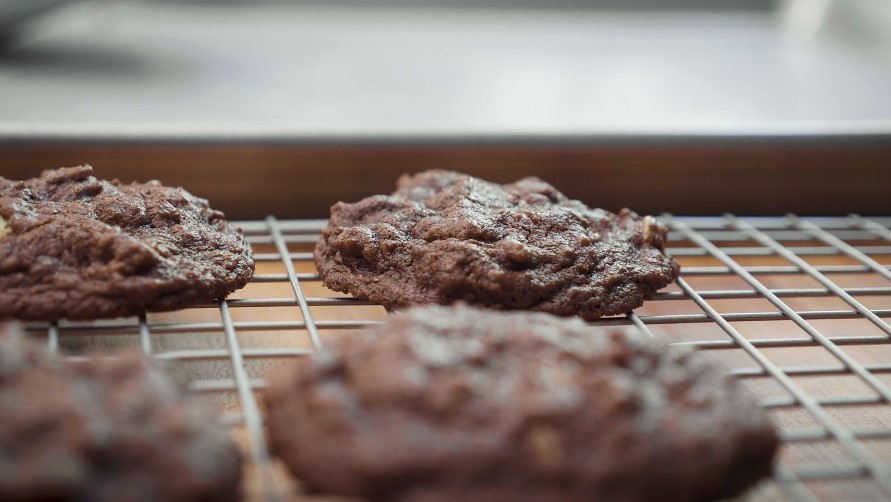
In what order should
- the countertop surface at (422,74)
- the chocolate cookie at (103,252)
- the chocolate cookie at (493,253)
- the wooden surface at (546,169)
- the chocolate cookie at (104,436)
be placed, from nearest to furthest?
the chocolate cookie at (104,436) → the chocolate cookie at (103,252) → the chocolate cookie at (493,253) → the wooden surface at (546,169) → the countertop surface at (422,74)

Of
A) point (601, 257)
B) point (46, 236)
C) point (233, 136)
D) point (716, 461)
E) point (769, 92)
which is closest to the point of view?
point (716, 461)

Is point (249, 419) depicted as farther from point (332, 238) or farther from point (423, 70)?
point (423, 70)

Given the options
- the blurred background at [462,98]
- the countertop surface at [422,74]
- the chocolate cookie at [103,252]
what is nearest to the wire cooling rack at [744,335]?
the chocolate cookie at [103,252]

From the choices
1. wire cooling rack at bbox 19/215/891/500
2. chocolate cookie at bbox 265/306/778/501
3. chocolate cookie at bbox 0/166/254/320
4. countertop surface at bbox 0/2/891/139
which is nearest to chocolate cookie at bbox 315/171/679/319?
wire cooling rack at bbox 19/215/891/500

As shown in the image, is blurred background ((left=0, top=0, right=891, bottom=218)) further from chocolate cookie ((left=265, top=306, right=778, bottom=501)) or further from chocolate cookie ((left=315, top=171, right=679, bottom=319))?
chocolate cookie ((left=265, top=306, right=778, bottom=501))

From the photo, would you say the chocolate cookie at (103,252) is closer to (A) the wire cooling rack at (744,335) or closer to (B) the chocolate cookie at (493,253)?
(A) the wire cooling rack at (744,335)

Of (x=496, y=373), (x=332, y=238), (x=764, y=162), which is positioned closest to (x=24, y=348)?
(x=496, y=373)
